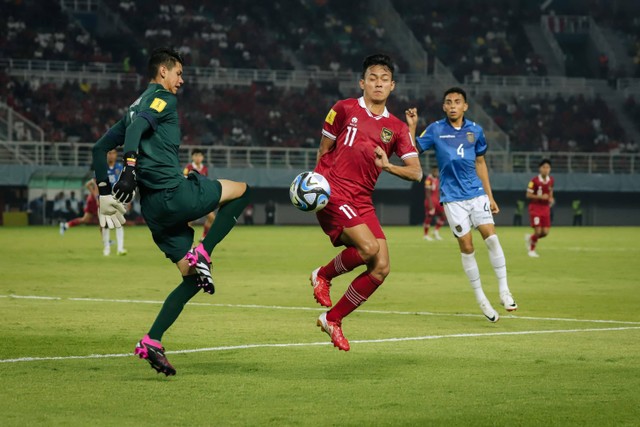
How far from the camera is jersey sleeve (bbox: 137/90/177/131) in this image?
8.12 metres

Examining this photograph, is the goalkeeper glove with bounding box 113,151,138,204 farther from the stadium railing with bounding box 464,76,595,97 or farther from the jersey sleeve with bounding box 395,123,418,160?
the stadium railing with bounding box 464,76,595,97

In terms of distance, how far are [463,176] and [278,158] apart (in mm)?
41066

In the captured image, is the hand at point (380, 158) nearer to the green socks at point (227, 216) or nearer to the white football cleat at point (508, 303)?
the green socks at point (227, 216)

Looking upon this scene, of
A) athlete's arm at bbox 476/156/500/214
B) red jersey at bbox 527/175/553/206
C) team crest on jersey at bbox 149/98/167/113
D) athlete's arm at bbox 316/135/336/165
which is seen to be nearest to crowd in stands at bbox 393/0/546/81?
red jersey at bbox 527/175/553/206

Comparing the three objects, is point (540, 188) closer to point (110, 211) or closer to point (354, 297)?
point (354, 297)

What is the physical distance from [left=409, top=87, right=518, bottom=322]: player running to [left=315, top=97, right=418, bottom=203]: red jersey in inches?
150

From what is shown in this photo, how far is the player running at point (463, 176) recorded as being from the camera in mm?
13562

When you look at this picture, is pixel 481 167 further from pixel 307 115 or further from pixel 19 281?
pixel 307 115

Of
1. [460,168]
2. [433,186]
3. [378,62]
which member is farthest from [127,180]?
[433,186]

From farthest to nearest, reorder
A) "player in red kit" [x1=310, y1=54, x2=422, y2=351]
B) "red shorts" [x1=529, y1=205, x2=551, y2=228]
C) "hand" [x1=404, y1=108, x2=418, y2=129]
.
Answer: "red shorts" [x1=529, y1=205, x2=551, y2=228] < "hand" [x1=404, y1=108, x2=418, y2=129] < "player in red kit" [x1=310, y1=54, x2=422, y2=351]

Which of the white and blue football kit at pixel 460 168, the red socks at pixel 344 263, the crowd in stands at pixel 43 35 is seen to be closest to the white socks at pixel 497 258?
the white and blue football kit at pixel 460 168

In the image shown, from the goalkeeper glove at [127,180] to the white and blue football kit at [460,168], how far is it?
6.27 metres

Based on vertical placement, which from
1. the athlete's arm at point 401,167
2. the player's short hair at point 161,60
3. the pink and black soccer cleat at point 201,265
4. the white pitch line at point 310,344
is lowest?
the white pitch line at point 310,344

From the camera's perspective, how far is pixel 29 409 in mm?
6809
